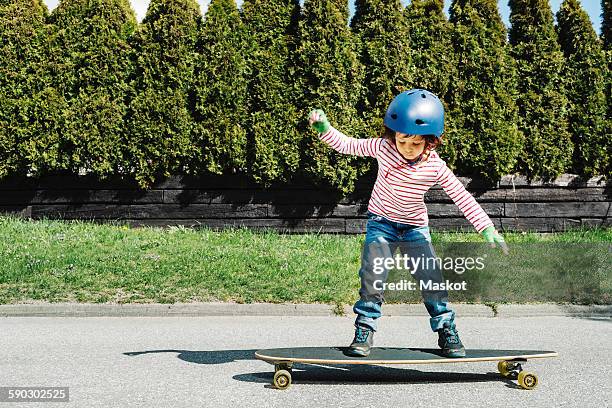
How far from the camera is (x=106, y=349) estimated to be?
633 centimetres

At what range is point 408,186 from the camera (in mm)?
5074

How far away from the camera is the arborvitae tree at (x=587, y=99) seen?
12703 mm

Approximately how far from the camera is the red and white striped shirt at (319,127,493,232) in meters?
5.04

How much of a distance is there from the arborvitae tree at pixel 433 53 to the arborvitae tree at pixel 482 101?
0.14 meters

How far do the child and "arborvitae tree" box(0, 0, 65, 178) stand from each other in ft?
28.7

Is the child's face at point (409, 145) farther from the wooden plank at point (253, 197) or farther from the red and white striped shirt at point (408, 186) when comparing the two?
the wooden plank at point (253, 197)

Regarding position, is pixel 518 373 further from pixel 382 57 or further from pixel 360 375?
pixel 382 57

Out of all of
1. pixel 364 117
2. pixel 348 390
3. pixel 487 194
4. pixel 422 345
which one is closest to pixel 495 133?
pixel 487 194

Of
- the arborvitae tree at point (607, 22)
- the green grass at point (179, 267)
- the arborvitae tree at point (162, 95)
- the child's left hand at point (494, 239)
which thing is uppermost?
→ the arborvitae tree at point (607, 22)

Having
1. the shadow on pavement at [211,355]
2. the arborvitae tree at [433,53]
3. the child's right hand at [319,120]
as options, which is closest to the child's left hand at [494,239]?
the child's right hand at [319,120]

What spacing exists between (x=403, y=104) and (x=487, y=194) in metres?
8.47

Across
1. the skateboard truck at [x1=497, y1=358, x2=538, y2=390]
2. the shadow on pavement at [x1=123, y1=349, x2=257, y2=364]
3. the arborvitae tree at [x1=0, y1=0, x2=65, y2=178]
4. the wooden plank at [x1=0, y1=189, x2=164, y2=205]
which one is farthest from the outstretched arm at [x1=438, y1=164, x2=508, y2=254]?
the arborvitae tree at [x1=0, y1=0, x2=65, y2=178]

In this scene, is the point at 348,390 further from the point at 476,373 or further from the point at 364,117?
the point at 364,117

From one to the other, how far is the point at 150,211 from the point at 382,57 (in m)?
4.91
